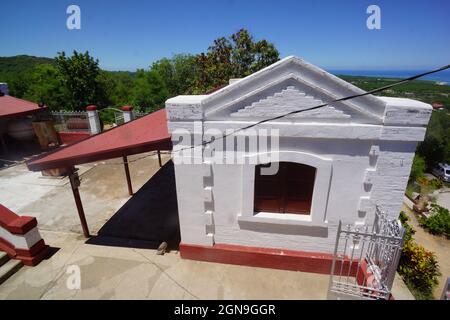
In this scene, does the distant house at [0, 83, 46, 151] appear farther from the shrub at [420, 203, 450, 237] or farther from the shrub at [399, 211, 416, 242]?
the shrub at [420, 203, 450, 237]

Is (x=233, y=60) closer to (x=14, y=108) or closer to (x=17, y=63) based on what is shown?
(x=14, y=108)

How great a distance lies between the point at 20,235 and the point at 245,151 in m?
5.53

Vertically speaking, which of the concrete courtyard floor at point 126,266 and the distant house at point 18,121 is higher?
the distant house at point 18,121

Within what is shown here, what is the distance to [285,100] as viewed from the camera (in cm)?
471

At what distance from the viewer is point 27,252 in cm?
612

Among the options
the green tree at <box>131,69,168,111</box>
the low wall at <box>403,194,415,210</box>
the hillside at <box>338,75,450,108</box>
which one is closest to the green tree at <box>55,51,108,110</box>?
the green tree at <box>131,69,168,111</box>

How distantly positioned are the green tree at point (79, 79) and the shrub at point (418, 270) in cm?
2862

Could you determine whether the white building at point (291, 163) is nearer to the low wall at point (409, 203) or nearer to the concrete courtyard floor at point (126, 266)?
the concrete courtyard floor at point (126, 266)

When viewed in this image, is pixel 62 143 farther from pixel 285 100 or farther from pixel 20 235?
pixel 285 100

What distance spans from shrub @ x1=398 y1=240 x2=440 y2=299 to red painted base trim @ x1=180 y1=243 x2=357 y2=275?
195 cm

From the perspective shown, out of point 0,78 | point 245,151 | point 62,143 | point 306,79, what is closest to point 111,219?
point 245,151

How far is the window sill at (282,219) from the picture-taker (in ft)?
17.6

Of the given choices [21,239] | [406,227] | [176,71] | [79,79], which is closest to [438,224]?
[406,227]

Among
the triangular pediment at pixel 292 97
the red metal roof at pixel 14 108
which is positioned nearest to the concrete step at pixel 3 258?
the triangular pediment at pixel 292 97
